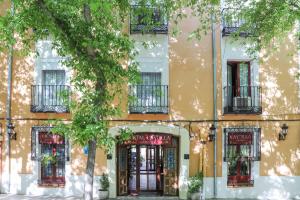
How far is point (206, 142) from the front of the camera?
18172 mm

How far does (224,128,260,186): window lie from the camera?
18.3 metres

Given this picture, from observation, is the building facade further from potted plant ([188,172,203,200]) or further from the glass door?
the glass door

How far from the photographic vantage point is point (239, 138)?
18.3m

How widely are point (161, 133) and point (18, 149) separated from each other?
18.5 ft

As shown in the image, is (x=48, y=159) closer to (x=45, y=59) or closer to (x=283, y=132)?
(x=45, y=59)

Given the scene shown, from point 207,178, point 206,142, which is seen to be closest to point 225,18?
point 206,142

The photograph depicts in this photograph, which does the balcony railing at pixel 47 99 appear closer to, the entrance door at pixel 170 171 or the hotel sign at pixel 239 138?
the entrance door at pixel 170 171

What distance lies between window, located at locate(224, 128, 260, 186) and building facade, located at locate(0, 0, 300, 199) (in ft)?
0.13

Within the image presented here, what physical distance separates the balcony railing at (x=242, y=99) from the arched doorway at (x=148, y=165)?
2.59 meters

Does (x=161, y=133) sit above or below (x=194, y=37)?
below

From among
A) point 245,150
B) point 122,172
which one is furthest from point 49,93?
point 245,150

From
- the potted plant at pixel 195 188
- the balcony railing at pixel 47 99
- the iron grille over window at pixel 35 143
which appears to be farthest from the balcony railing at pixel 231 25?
the iron grille over window at pixel 35 143

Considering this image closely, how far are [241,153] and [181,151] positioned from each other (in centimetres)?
247

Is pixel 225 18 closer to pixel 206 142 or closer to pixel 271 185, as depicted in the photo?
pixel 206 142
